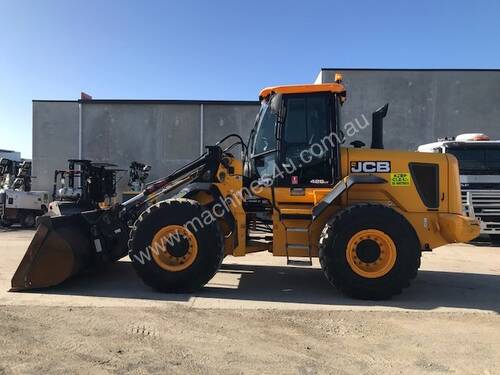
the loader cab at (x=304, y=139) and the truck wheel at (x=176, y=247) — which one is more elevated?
the loader cab at (x=304, y=139)

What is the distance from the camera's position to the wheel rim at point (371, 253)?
22.6 ft

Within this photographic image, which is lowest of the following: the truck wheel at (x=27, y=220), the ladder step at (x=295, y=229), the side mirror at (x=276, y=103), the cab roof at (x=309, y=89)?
the truck wheel at (x=27, y=220)

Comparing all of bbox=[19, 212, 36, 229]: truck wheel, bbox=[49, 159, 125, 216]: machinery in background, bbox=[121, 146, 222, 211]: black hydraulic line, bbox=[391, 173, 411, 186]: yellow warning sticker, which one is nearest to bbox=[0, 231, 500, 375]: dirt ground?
bbox=[121, 146, 222, 211]: black hydraulic line

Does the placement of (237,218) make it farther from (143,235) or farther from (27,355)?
(27,355)

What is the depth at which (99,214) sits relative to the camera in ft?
26.3

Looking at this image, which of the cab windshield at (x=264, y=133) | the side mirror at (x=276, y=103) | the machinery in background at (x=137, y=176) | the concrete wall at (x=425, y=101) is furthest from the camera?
the machinery in background at (x=137, y=176)

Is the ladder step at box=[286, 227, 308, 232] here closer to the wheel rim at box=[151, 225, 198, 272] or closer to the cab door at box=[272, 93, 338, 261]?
the cab door at box=[272, 93, 338, 261]

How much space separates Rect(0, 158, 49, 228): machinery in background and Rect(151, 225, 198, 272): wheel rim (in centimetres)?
→ 1579

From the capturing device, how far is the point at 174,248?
279 inches

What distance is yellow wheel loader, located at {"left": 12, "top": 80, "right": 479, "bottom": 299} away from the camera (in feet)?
22.7

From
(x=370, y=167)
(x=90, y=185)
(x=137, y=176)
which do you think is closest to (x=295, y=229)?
(x=370, y=167)

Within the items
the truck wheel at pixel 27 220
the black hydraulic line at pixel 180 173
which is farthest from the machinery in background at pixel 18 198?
the black hydraulic line at pixel 180 173

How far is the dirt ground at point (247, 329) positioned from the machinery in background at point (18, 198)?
1361 cm

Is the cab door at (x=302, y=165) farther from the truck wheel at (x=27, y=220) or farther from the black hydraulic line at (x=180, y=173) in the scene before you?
the truck wheel at (x=27, y=220)
